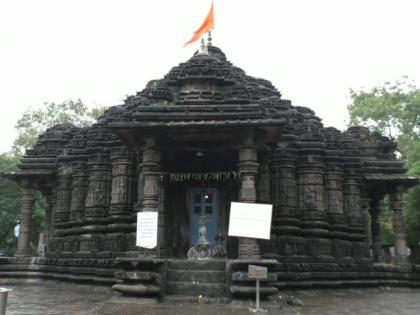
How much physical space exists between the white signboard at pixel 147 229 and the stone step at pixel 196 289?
3.72 feet

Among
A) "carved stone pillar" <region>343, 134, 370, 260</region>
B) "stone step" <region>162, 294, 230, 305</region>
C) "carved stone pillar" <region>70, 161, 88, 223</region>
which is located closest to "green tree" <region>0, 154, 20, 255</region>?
"carved stone pillar" <region>70, 161, 88, 223</region>

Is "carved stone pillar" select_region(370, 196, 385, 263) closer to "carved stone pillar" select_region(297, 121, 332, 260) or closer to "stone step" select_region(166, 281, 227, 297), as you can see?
"carved stone pillar" select_region(297, 121, 332, 260)

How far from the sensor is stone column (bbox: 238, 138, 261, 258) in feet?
34.9

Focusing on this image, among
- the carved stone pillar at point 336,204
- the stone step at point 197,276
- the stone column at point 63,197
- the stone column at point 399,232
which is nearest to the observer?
the stone step at point 197,276

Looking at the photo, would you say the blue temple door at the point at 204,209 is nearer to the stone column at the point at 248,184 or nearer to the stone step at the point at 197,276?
the stone step at the point at 197,276

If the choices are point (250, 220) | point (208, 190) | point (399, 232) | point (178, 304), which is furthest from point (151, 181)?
point (399, 232)

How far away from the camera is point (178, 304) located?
10.1 meters

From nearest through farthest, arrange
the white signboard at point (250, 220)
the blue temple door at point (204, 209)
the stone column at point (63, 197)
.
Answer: the white signboard at point (250, 220)
the blue temple door at point (204, 209)
the stone column at point (63, 197)

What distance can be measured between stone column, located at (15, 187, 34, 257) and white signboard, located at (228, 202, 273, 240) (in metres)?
11.6

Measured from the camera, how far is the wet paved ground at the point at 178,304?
9.33 meters

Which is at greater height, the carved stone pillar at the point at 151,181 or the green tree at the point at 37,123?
the green tree at the point at 37,123

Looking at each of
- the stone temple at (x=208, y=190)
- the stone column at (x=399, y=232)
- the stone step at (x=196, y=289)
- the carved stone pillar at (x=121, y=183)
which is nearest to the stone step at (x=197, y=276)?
the stone temple at (x=208, y=190)

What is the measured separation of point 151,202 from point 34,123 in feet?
103

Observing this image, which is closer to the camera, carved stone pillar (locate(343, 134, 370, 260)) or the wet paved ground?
the wet paved ground
